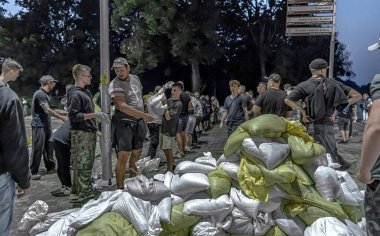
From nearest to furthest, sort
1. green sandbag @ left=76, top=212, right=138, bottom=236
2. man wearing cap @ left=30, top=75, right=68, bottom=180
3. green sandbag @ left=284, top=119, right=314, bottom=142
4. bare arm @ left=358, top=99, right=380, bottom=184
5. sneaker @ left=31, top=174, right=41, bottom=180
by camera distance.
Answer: bare arm @ left=358, top=99, right=380, bottom=184 < green sandbag @ left=76, top=212, right=138, bottom=236 < green sandbag @ left=284, top=119, right=314, bottom=142 < man wearing cap @ left=30, top=75, right=68, bottom=180 < sneaker @ left=31, top=174, right=41, bottom=180

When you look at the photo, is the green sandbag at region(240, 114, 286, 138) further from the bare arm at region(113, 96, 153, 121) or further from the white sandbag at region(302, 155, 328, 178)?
the bare arm at region(113, 96, 153, 121)

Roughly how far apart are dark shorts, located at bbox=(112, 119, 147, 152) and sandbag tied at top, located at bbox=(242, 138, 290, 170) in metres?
2.27

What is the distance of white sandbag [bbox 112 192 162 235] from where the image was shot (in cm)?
278

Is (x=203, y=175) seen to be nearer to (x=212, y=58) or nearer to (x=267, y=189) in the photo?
→ (x=267, y=189)

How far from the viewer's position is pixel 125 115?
4.98m

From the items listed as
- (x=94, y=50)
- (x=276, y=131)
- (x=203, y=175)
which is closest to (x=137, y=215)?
(x=203, y=175)

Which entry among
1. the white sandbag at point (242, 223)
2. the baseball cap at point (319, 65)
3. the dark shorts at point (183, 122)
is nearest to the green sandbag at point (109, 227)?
the white sandbag at point (242, 223)

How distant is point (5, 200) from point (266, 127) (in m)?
1.83

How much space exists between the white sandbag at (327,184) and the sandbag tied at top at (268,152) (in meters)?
Answer: 0.28

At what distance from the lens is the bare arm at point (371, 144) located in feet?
6.51

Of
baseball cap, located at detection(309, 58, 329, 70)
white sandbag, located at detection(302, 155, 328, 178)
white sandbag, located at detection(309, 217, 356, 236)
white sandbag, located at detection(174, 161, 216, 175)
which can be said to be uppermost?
baseball cap, located at detection(309, 58, 329, 70)

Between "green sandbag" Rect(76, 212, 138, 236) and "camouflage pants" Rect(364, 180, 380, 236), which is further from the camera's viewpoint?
"green sandbag" Rect(76, 212, 138, 236)

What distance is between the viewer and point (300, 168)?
305cm

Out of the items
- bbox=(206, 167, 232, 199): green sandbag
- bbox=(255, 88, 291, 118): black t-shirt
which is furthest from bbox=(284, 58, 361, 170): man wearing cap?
bbox=(206, 167, 232, 199): green sandbag
